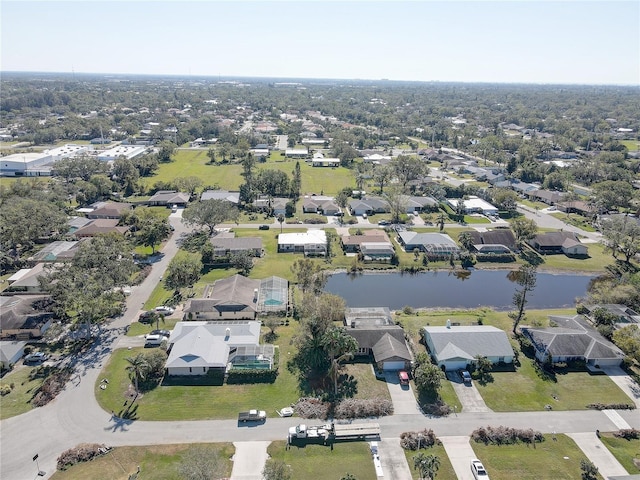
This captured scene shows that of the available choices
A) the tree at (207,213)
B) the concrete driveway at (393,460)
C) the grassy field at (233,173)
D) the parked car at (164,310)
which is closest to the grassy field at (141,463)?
the concrete driveway at (393,460)

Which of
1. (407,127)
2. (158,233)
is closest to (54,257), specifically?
(158,233)

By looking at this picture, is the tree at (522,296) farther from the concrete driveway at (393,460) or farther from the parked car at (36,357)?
the parked car at (36,357)

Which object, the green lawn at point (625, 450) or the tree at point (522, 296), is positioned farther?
the tree at point (522, 296)

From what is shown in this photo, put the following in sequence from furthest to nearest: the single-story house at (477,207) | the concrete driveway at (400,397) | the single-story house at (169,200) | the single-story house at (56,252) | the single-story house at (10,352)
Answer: the single-story house at (169,200) < the single-story house at (477,207) < the single-story house at (56,252) < the single-story house at (10,352) < the concrete driveway at (400,397)

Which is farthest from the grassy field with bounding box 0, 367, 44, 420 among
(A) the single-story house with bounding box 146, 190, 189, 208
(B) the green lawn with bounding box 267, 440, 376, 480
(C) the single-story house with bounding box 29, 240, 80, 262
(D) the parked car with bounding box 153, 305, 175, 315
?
(A) the single-story house with bounding box 146, 190, 189, 208

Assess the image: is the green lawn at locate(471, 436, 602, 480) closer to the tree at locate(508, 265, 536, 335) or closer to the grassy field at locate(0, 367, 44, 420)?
the tree at locate(508, 265, 536, 335)

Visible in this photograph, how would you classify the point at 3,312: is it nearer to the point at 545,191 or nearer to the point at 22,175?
the point at 22,175

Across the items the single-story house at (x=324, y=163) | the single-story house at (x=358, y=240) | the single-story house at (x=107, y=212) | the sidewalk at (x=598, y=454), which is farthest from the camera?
the single-story house at (x=324, y=163)
